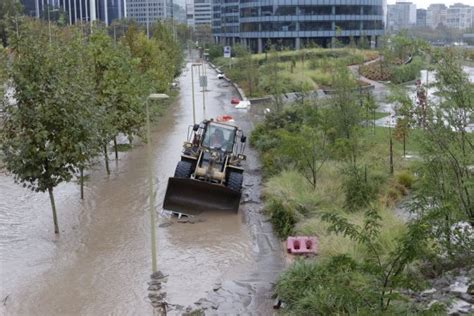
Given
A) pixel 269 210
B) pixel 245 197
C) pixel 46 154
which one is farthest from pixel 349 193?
pixel 46 154

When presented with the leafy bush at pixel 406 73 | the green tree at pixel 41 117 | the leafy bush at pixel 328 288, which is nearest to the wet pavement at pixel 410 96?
the leafy bush at pixel 406 73

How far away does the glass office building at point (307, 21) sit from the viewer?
102438mm

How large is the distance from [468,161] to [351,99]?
10934 millimetres

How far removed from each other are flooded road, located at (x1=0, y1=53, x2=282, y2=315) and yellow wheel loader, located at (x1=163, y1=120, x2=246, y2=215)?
1.45 ft

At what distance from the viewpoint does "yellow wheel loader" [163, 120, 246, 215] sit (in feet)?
59.6

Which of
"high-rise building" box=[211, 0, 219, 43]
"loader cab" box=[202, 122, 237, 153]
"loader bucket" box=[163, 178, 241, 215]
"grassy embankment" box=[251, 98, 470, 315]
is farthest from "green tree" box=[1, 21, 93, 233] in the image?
"high-rise building" box=[211, 0, 219, 43]

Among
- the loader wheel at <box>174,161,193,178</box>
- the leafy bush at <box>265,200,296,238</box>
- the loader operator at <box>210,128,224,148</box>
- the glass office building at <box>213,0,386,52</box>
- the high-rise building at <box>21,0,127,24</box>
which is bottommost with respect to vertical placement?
the leafy bush at <box>265,200,296,238</box>

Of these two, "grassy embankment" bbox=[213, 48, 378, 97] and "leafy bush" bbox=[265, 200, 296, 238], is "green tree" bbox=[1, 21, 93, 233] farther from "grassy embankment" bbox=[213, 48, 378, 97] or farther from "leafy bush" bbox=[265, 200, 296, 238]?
"grassy embankment" bbox=[213, 48, 378, 97]

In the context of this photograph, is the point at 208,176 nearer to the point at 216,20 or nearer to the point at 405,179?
the point at 405,179

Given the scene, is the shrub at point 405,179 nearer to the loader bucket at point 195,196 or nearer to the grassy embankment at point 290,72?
the loader bucket at point 195,196

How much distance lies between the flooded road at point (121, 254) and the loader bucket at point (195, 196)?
33cm

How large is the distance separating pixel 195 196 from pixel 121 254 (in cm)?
347

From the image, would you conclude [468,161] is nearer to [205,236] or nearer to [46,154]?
[205,236]

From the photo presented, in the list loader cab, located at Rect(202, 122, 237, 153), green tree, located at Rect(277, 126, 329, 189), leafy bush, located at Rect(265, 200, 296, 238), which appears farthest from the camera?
loader cab, located at Rect(202, 122, 237, 153)
